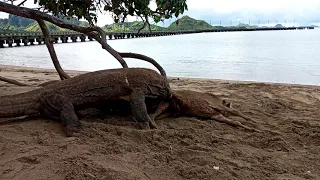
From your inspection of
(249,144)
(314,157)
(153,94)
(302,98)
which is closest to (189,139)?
(249,144)

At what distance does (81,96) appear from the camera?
4566 mm

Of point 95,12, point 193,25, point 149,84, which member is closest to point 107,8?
point 95,12

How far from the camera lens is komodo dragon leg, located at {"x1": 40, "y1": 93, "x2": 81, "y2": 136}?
4.31 metres

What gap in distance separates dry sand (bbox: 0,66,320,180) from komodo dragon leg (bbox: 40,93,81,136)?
11 centimetres

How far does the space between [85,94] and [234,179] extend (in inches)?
90.4

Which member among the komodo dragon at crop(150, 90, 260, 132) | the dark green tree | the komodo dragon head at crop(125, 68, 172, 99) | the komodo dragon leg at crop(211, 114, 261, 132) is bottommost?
the komodo dragon leg at crop(211, 114, 261, 132)

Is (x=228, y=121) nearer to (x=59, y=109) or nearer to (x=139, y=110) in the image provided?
(x=139, y=110)

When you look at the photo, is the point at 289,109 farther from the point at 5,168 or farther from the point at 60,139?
the point at 5,168

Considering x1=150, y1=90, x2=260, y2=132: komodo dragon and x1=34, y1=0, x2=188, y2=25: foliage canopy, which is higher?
x1=34, y1=0, x2=188, y2=25: foliage canopy

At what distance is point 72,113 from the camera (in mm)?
4395

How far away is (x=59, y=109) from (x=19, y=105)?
19.9 inches

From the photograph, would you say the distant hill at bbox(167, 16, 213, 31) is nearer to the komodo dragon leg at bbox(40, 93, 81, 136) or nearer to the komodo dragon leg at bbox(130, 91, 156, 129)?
the komodo dragon leg at bbox(130, 91, 156, 129)

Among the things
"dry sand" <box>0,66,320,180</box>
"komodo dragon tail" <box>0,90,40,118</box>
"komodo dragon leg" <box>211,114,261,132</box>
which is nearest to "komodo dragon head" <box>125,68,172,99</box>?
"dry sand" <box>0,66,320,180</box>

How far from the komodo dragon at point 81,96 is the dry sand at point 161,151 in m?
0.16
